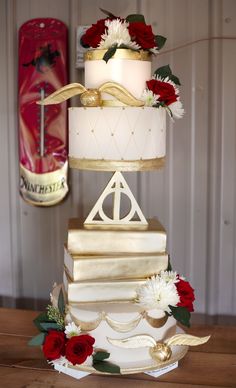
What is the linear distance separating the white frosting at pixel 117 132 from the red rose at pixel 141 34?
0.62 ft

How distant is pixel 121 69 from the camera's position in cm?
155

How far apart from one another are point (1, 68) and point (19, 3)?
295 mm

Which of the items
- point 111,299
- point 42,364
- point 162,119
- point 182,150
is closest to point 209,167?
point 182,150

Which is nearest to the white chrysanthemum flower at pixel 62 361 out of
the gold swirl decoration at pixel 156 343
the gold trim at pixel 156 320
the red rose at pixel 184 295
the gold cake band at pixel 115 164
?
the gold swirl decoration at pixel 156 343

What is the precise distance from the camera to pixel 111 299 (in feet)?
5.16

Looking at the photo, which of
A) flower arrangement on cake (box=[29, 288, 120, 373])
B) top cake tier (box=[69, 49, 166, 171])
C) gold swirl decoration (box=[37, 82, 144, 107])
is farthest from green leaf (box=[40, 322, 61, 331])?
gold swirl decoration (box=[37, 82, 144, 107])

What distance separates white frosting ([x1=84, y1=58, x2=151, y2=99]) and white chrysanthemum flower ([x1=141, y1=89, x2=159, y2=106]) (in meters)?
0.02

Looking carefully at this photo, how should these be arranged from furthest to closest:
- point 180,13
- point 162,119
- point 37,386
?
1. point 180,13
2. point 162,119
3. point 37,386

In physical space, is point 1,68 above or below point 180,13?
below

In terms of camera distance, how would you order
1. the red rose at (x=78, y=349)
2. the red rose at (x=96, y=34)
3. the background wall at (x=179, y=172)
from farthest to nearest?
the background wall at (x=179, y=172), the red rose at (x=96, y=34), the red rose at (x=78, y=349)

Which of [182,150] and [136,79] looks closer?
[136,79]

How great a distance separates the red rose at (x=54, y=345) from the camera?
150 cm

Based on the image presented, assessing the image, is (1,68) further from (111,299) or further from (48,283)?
A: (111,299)

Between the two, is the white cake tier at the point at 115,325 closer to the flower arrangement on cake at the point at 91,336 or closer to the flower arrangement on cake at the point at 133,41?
the flower arrangement on cake at the point at 91,336
